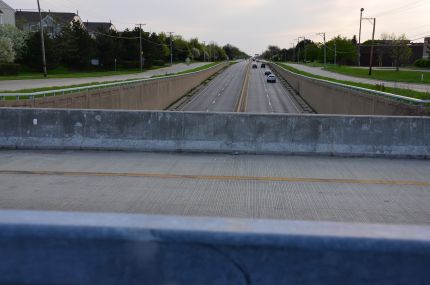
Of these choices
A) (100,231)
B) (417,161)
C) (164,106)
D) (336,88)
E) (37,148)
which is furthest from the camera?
Answer: (164,106)

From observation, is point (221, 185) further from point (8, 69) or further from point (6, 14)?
point (6, 14)

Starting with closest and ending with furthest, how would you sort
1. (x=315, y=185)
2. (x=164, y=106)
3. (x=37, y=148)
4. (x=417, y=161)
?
(x=315, y=185) → (x=417, y=161) → (x=37, y=148) → (x=164, y=106)

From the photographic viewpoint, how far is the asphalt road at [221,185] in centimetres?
840

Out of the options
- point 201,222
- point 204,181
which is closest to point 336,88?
point 204,181

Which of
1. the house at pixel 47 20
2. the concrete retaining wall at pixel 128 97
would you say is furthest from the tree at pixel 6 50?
the house at pixel 47 20

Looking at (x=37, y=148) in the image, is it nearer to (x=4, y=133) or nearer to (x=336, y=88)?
(x=4, y=133)

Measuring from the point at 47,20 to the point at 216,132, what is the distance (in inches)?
4220

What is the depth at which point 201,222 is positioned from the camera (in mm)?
2584

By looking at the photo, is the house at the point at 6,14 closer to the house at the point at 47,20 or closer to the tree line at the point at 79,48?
the house at the point at 47,20

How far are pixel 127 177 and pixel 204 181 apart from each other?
1794mm

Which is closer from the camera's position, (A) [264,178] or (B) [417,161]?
(A) [264,178]

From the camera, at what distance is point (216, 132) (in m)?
13.5

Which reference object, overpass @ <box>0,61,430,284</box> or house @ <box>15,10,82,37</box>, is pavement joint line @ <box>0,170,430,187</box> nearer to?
overpass @ <box>0,61,430,284</box>

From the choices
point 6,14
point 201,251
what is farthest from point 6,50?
point 201,251
